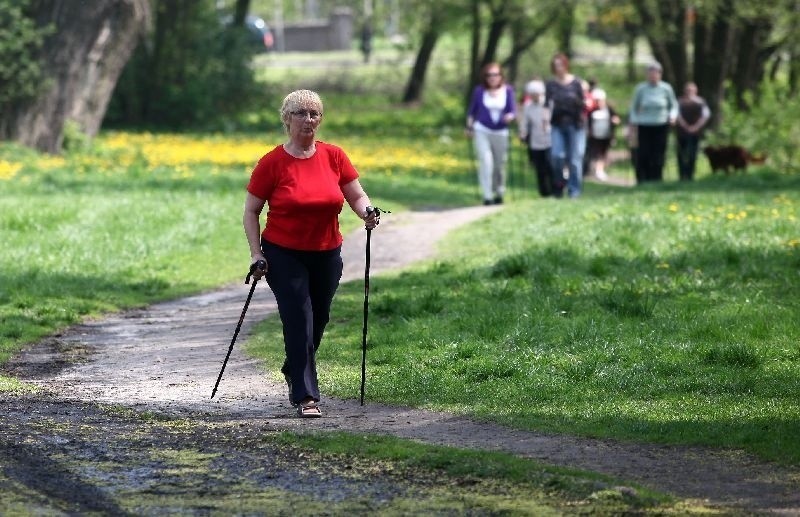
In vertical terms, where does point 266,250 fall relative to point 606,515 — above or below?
above

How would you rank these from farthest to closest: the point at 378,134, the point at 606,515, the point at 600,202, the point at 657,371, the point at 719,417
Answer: the point at 378,134 → the point at 600,202 → the point at 657,371 → the point at 719,417 → the point at 606,515

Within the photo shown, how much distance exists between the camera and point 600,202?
2066 cm

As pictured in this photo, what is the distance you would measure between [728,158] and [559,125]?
6823mm

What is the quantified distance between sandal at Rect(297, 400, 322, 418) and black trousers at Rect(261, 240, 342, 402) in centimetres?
4

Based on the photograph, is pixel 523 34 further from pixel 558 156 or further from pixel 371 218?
pixel 371 218

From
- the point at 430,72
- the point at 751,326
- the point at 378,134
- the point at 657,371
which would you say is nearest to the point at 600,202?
the point at 751,326

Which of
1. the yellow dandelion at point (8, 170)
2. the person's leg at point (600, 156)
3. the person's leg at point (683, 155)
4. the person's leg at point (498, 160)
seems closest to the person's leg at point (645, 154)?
the person's leg at point (683, 155)

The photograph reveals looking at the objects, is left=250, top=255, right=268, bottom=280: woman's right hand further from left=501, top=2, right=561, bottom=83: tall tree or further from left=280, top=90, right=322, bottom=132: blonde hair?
left=501, top=2, right=561, bottom=83: tall tree

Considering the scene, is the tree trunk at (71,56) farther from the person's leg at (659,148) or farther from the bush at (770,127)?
the bush at (770,127)

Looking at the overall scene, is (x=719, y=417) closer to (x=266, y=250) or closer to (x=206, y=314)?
(x=266, y=250)

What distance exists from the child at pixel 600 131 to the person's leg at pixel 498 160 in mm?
5513

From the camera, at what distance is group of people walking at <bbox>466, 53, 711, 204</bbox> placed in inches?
851

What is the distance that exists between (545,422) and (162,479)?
2438 mm

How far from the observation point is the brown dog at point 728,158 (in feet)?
90.8
